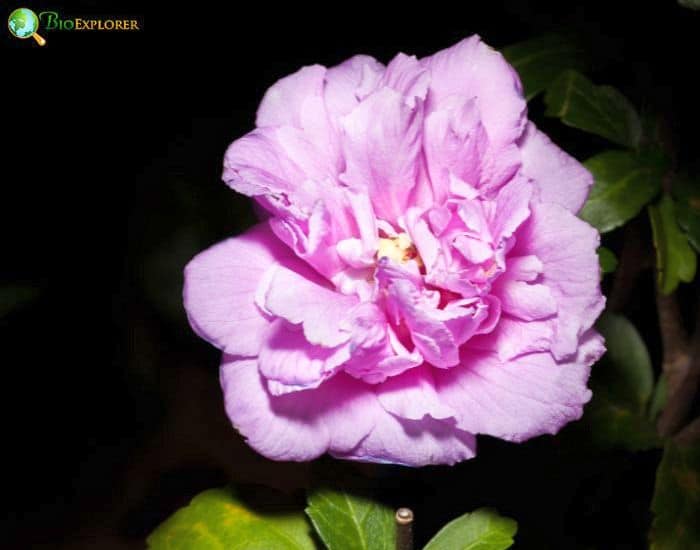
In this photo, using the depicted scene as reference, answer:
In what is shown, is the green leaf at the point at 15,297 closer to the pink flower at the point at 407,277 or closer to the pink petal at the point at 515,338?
the pink flower at the point at 407,277

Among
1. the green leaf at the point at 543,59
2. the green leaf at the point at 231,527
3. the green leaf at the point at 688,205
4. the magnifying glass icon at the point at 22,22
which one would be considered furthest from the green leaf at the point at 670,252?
the magnifying glass icon at the point at 22,22

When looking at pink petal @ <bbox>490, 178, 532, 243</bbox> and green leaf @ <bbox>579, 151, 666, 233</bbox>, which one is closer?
pink petal @ <bbox>490, 178, 532, 243</bbox>

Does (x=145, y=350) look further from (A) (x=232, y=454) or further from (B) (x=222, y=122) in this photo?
(B) (x=222, y=122)

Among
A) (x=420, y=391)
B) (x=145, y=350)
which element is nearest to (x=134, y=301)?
(x=145, y=350)

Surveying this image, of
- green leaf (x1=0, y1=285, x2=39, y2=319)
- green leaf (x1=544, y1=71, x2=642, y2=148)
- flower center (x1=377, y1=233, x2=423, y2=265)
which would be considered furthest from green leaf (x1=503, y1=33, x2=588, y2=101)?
green leaf (x1=0, y1=285, x2=39, y2=319)

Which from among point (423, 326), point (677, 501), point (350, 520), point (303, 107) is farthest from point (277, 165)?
point (677, 501)

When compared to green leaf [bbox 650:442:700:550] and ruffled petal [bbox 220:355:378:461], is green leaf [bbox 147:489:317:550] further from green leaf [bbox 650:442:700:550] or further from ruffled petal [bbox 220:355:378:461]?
green leaf [bbox 650:442:700:550]
